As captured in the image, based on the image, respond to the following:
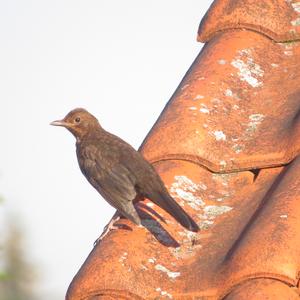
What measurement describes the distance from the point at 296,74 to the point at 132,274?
4.89ft

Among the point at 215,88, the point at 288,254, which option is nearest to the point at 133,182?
the point at 215,88

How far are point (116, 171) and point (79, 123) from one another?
3.63 ft

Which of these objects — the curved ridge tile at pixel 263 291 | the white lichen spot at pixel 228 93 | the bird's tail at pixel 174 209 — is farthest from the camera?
the white lichen spot at pixel 228 93

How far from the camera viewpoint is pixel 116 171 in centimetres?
506

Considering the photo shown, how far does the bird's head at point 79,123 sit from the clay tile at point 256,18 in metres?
1.18

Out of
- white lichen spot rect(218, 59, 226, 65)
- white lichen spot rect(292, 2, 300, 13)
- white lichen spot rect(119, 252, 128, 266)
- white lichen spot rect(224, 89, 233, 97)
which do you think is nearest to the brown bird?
white lichen spot rect(119, 252, 128, 266)

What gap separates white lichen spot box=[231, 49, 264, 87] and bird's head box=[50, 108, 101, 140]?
149cm

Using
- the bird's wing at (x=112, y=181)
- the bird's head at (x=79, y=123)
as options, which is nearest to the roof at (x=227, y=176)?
the bird's wing at (x=112, y=181)

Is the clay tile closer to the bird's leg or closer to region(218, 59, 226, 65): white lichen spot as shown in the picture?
region(218, 59, 226, 65): white lichen spot

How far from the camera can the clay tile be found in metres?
4.73

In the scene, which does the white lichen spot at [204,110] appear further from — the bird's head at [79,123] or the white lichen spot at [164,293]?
the bird's head at [79,123]

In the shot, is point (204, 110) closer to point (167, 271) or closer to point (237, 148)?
point (237, 148)

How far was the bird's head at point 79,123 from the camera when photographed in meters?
5.94

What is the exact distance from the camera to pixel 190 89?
4.41 meters
